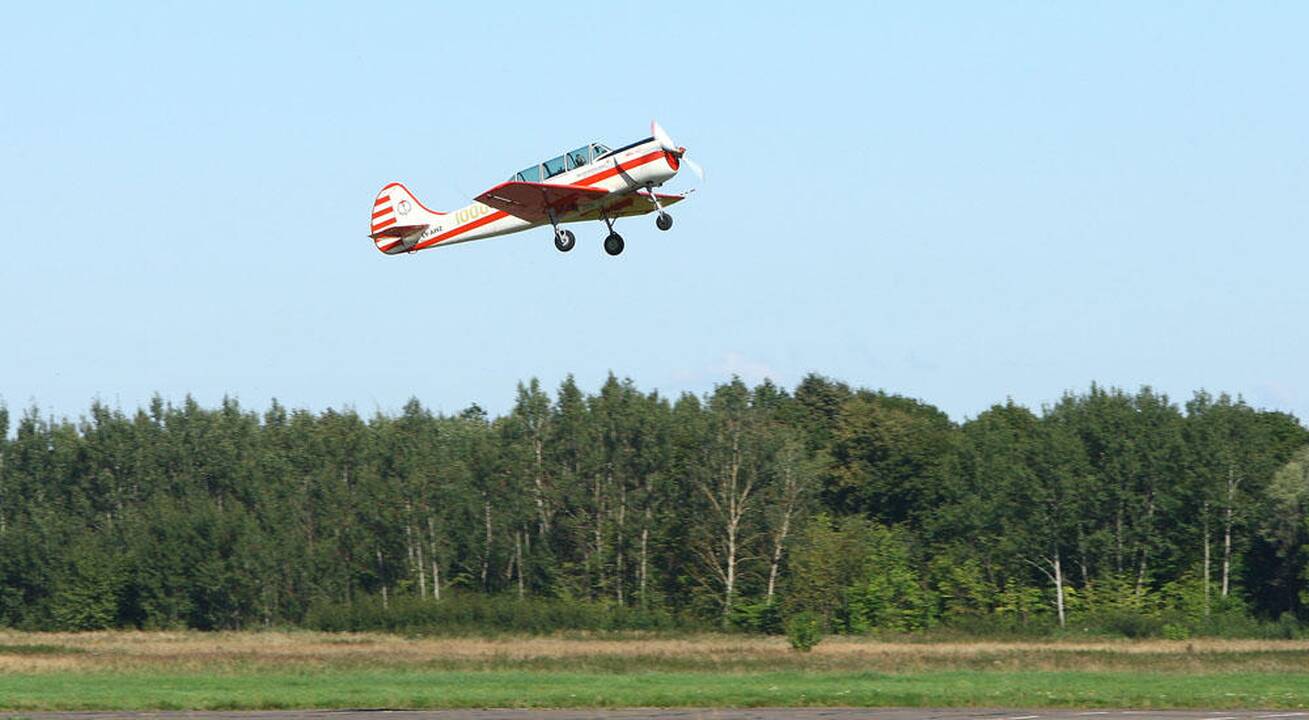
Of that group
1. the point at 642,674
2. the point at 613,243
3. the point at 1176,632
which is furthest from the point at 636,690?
the point at 1176,632

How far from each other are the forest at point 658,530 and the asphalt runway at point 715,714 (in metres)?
35.3

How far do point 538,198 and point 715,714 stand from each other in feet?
41.7

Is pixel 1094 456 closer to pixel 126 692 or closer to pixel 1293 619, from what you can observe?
pixel 1293 619

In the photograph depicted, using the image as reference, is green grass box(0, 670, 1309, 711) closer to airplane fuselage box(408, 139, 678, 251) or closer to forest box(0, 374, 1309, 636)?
airplane fuselage box(408, 139, 678, 251)

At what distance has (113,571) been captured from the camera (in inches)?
2773

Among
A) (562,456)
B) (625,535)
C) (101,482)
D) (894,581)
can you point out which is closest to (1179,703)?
(894,581)

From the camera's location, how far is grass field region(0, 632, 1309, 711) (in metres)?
31.0

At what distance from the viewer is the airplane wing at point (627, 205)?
117ft

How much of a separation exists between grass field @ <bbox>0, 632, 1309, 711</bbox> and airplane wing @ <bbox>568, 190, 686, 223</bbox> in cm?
975

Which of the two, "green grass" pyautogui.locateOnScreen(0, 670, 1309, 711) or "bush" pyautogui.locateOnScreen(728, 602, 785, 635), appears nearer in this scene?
"green grass" pyautogui.locateOnScreen(0, 670, 1309, 711)

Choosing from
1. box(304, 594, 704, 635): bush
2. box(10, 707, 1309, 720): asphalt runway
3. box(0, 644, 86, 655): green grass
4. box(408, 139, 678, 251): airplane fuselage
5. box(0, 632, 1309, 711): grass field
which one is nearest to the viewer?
box(10, 707, 1309, 720): asphalt runway

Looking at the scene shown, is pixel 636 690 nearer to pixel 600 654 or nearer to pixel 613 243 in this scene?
pixel 613 243

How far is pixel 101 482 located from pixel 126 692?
52.5 meters

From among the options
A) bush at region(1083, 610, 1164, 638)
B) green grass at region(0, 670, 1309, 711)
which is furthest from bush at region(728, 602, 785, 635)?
Result: green grass at region(0, 670, 1309, 711)
